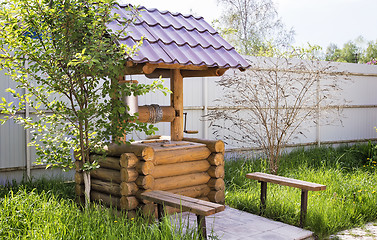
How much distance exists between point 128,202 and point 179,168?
81 cm

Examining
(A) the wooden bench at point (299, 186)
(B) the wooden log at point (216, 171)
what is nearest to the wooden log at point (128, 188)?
(B) the wooden log at point (216, 171)

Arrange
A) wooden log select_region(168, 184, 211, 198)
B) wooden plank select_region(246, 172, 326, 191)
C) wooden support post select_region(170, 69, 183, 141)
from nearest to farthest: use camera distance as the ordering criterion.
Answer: wooden plank select_region(246, 172, 326, 191) → wooden log select_region(168, 184, 211, 198) → wooden support post select_region(170, 69, 183, 141)

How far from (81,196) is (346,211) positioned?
11.1 ft

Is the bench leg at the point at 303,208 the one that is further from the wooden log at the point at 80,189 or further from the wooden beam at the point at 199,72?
the wooden log at the point at 80,189

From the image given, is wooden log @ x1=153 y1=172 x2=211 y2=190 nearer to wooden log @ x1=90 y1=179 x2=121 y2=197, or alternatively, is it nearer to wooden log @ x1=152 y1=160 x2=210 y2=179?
wooden log @ x1=152 y1=160 x2=210 y2=179

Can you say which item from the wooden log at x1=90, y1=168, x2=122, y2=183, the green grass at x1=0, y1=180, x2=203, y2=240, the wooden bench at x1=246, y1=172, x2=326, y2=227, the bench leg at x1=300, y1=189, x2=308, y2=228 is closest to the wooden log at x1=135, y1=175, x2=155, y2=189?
the wooden log at x1=90, y1=168, x2=122, y2=183

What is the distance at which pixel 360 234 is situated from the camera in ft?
16.7

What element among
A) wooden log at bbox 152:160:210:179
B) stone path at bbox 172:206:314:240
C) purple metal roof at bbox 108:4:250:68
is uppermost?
purple metal roof at bbox 108:4:250:68

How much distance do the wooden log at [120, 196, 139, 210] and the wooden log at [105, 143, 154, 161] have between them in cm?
49

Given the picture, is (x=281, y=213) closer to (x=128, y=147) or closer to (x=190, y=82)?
(x=128, y=147)

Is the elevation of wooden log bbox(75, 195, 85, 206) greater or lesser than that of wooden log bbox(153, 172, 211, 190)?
lesser

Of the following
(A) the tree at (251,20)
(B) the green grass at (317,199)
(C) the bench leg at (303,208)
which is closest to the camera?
(C) the bench leg at (303,208)

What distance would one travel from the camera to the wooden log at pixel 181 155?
17.0 feet

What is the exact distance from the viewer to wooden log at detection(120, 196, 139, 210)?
16.2ft
